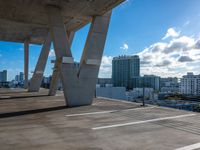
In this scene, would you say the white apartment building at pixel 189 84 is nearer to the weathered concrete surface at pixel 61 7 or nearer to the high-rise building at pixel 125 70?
the high-rise building at pixel 125 70

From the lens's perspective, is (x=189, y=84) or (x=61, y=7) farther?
(x=189, y=84)

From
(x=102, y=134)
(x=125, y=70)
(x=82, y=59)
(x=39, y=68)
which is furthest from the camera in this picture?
(x=125, y=70)

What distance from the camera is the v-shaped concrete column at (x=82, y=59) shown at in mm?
13195

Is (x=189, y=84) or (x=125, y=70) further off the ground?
(x=125, y=70)

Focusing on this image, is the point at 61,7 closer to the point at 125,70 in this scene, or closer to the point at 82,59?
the point at 82,59

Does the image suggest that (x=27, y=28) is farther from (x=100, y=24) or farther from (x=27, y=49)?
(x=100, y=24)

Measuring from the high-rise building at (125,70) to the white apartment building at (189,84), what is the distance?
5087 cm

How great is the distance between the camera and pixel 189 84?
114 m

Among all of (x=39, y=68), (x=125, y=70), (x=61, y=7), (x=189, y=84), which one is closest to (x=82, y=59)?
(x=61, y=7)

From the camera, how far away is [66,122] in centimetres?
825

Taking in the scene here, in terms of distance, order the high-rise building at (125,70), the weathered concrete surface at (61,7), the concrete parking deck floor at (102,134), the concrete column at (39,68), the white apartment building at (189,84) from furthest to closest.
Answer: the white apartment building at (189,84) < the high-rise building at (125,70) < the concrete column at (39,68) < the weathered concrete surface at (61,7) < the concrete parking deck floor at (102,134)

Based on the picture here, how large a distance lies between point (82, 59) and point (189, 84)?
111403 millimetres

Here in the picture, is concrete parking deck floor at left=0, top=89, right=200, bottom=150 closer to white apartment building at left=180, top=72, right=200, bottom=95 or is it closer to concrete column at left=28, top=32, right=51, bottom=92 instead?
concrete column at left=28, top=32, right=51, bottom=92

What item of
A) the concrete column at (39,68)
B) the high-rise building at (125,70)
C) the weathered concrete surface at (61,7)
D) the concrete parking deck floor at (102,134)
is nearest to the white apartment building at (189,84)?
the high-rise building at (125,70)
